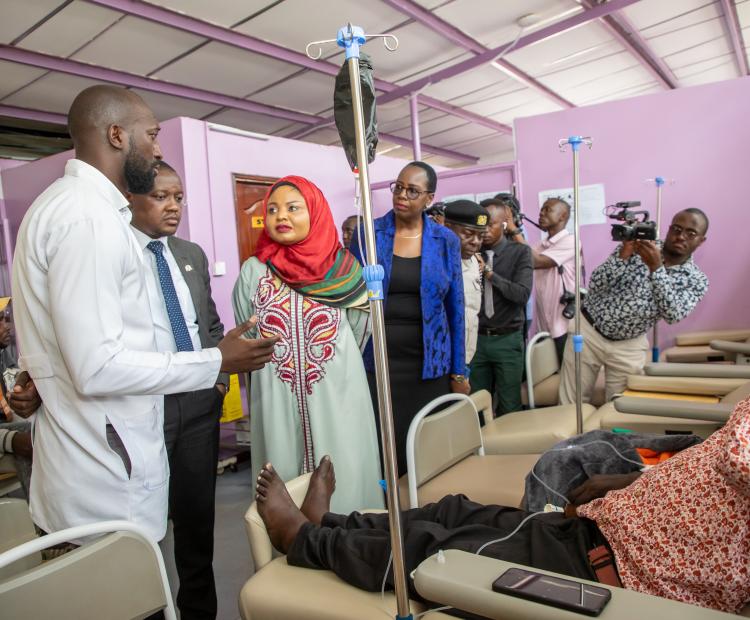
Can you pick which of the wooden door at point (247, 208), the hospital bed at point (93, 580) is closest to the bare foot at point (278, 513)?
the hospital bed at point (93, 580)

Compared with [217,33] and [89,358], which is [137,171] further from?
[217,33]

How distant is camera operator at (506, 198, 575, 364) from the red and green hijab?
1.77 meters

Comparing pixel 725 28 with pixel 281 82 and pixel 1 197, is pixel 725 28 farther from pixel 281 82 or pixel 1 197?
pixel 1 197

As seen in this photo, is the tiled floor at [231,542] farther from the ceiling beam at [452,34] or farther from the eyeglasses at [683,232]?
the ceiling beam at [452,34]

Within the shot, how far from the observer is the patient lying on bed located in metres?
1.13

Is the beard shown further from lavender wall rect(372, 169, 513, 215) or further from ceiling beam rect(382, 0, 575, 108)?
ceiling beam rect(382, 0, 575, 108)

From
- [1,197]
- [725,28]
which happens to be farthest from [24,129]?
[725,28]

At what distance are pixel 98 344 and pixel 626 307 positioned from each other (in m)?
2.35

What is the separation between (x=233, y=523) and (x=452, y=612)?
1960mm

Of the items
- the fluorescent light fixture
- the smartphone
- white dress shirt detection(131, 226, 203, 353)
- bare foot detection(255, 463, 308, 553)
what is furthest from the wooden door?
the smartphone

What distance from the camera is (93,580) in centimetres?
100

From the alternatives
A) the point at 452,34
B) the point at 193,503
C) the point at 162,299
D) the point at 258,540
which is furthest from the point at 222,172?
the point at 258,540

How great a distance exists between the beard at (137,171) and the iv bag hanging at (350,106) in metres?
0.54

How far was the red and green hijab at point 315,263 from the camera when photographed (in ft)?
6.23
